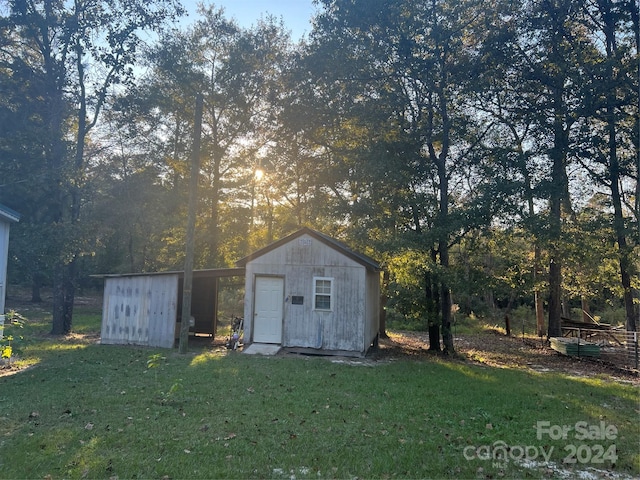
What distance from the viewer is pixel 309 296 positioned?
12602mm

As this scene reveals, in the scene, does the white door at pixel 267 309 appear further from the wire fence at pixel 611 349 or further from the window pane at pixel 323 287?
the wire fence at pixel 611 349

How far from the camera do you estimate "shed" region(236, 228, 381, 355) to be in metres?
12.4

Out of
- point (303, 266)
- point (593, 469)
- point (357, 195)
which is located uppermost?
point (357, 195)

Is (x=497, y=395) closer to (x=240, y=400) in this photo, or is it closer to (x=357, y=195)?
(x=240, y=400)

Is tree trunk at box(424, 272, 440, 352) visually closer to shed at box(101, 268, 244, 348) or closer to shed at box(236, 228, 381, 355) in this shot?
shed at box(236, 228, 381, 355)

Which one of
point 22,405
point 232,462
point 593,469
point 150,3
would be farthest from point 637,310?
point 150,3

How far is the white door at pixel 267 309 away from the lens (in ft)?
42.0

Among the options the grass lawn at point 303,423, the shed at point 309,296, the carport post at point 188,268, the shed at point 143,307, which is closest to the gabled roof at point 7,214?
the shed at point 143,307

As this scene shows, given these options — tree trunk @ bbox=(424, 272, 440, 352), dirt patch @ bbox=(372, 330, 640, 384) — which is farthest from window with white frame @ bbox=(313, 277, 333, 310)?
tree trunk @ bbox=(424, 272, 440, 352)

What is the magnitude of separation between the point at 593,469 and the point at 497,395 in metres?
3.18

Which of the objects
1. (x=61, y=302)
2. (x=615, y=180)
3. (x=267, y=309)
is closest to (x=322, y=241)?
(x=267, y=309)

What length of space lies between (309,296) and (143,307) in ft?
16.7

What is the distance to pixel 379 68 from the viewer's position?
14.3 meters

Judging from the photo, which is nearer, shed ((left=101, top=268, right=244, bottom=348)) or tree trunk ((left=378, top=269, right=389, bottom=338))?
shed ((left=101, top=268, right=244, bottom=348))
